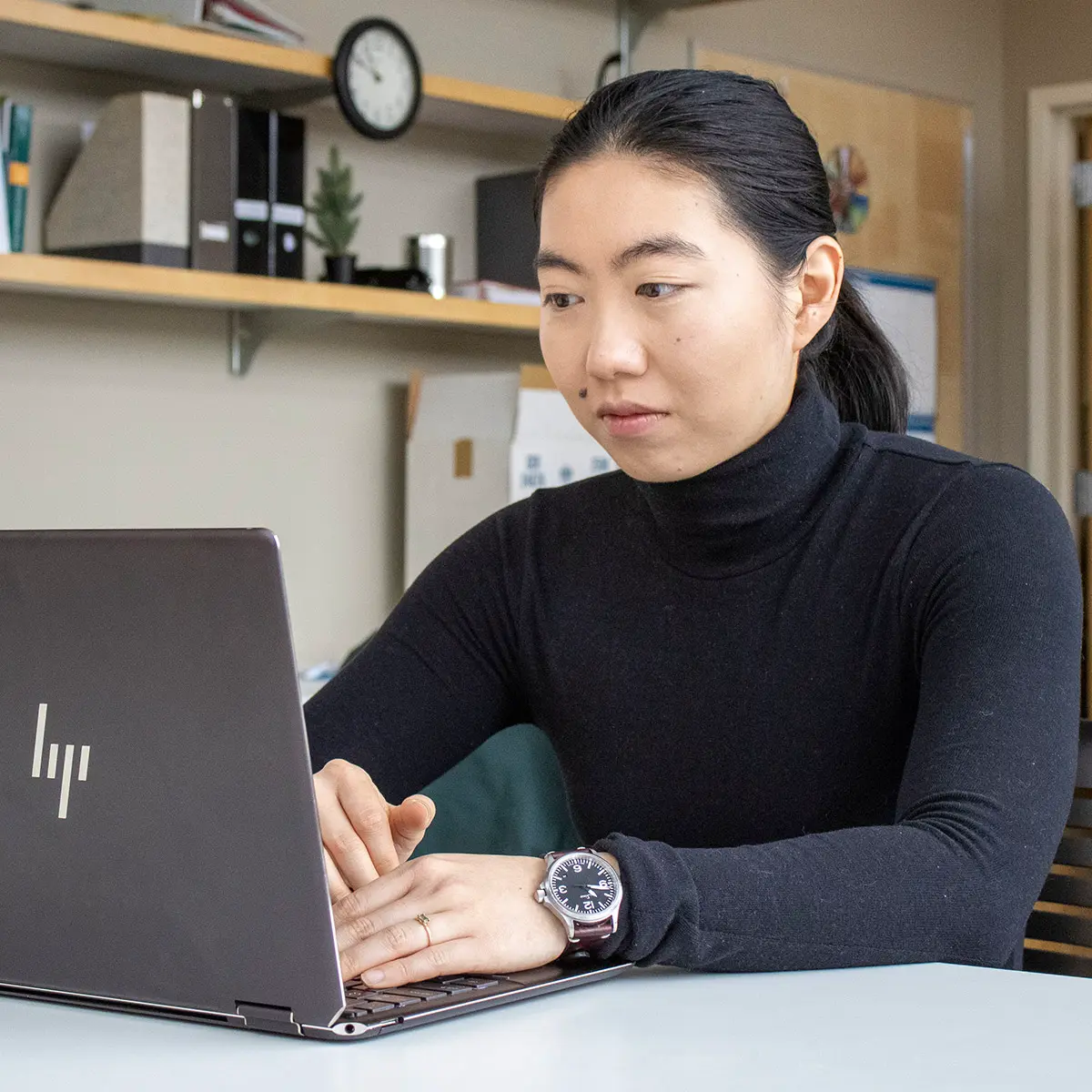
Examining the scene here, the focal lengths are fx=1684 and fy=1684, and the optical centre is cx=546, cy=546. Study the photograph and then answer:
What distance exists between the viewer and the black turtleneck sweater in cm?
101

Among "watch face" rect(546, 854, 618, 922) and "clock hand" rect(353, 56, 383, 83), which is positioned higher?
"clock hand" rect(353, 56, 383, 83)

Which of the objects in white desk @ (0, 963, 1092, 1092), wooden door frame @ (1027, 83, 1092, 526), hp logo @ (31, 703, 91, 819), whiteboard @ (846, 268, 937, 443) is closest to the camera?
white desk @ (0, 963, 1092, 1092)

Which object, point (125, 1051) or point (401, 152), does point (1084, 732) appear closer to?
point (125, 1051)

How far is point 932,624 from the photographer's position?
4.01 feet

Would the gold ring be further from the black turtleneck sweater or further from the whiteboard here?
A: the whiteboard

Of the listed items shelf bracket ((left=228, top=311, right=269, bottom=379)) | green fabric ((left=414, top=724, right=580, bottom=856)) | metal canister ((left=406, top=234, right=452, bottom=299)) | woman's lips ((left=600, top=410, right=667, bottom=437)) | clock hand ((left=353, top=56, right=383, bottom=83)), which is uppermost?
clock hand ((left=353, top=56, right=383, bottom=83))

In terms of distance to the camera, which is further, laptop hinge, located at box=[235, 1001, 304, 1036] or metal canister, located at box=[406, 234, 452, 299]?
metal canister, located at box=[406, 234, 452, 299]

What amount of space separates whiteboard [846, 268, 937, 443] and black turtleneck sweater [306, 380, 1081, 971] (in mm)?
3083

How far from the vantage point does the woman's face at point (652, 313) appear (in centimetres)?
117

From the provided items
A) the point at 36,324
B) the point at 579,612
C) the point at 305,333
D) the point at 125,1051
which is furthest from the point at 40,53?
the point at 125,1051

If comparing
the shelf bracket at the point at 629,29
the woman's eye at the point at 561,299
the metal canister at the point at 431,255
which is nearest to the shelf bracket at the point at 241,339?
the metal canister at the point at 431,255

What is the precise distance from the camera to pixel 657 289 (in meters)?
1.17

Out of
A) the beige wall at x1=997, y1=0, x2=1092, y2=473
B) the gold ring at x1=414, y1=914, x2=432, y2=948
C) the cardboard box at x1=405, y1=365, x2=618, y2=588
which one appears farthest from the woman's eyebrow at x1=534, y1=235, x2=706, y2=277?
the beige wall at x1=997, y1=0, x2=1092, y2=473

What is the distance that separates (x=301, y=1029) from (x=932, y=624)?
1.97 ft
